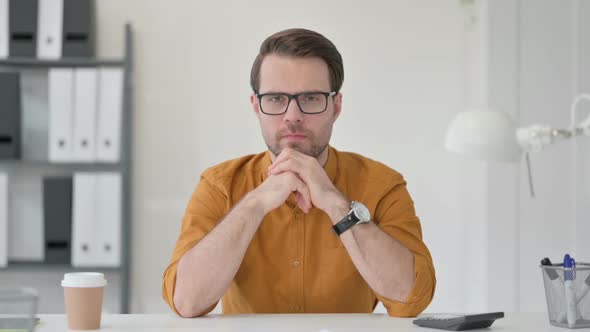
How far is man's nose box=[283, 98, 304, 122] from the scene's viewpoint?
210cm

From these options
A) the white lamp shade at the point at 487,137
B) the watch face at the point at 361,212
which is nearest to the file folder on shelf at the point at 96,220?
the watch face at the point at 361,212

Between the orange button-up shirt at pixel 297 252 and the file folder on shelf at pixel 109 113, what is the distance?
4.17ft

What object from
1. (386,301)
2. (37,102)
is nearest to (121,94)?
(37,102)

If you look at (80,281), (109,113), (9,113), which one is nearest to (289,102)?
(80,281)

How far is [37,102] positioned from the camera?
353cm

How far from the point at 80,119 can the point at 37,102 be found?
0.32 meters

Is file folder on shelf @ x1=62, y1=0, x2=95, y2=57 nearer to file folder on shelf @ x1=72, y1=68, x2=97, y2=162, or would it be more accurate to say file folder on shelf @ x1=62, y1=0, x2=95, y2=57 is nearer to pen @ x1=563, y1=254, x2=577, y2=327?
file folder on shelf @ x1=72, y1=68, x2=97, y2=162

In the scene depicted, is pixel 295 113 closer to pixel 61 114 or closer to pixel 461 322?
pixel 461 322

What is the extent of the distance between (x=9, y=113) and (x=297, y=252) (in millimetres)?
1722

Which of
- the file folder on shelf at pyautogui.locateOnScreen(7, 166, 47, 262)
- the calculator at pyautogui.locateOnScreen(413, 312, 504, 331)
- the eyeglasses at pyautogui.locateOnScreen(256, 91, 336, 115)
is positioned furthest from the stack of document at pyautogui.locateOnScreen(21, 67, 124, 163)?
the calculator at pyautogui.locateOnScreen(413, 312, 504, 331)

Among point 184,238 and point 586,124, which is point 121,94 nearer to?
point 184,238

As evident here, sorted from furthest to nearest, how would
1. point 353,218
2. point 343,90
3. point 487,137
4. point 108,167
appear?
point 343,90 → point 108,167 → point 353,218 → point 487,137

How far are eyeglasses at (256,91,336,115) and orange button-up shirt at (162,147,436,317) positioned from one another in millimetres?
204

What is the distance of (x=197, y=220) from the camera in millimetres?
2082
